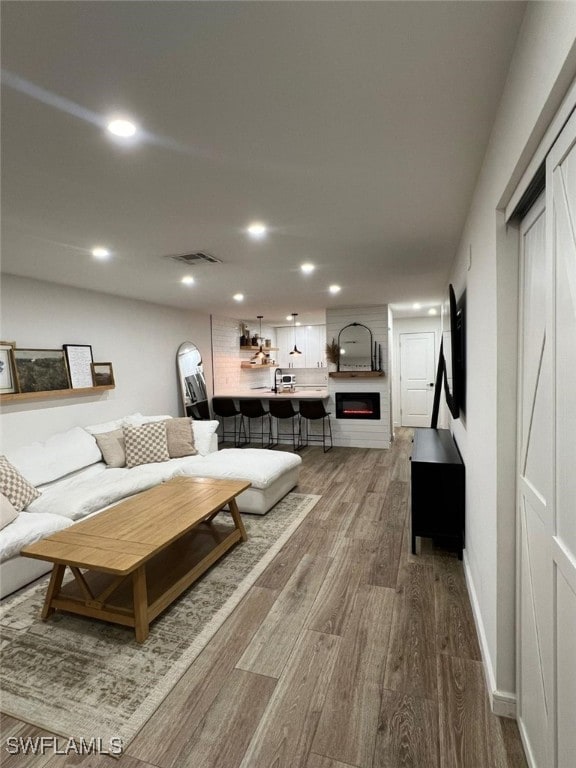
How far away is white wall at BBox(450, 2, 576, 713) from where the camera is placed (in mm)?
887

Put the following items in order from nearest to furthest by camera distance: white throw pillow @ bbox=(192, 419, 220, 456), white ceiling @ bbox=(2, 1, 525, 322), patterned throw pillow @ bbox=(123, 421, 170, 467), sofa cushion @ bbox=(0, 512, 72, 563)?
white ceiling @ bbox=(2, 1, 525, 322), sofa cushion @ bbox=(0, 512, 72, 563), patterned throw pillow @ bbox=(123, 421, 170, 467), white throw pillow @ bbox=(192, 419, 220, 456)

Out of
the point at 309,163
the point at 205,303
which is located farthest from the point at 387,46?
the point at 205,303

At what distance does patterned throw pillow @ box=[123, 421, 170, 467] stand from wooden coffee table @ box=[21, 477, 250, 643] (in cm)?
110

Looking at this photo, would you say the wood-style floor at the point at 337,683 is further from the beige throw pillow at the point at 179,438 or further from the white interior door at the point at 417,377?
the white interior door at the point at 417,377

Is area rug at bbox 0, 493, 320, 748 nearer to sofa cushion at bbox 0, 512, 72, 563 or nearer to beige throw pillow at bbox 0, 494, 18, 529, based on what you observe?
sofa cushion at bbox 0, 512, 72, 563

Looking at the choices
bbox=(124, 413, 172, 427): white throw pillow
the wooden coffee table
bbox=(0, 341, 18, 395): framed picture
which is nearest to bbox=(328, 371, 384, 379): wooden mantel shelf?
bbox=(124, 413, 172, 427): white throw pillow

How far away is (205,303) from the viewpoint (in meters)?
5.55

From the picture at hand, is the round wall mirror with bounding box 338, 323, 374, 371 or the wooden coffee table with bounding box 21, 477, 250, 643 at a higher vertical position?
the round wall mirror with bounding box 338, 323, 374, 371

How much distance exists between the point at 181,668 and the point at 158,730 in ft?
1.00

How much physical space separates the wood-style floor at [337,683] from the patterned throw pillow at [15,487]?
167 centimetres

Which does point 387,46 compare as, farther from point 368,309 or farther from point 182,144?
→ point 368,309

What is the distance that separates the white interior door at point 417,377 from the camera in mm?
7672

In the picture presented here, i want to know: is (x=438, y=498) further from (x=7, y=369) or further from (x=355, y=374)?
(x=7, y=369)

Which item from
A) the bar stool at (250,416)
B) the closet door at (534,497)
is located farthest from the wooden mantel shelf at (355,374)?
the closet door at (534,497)
